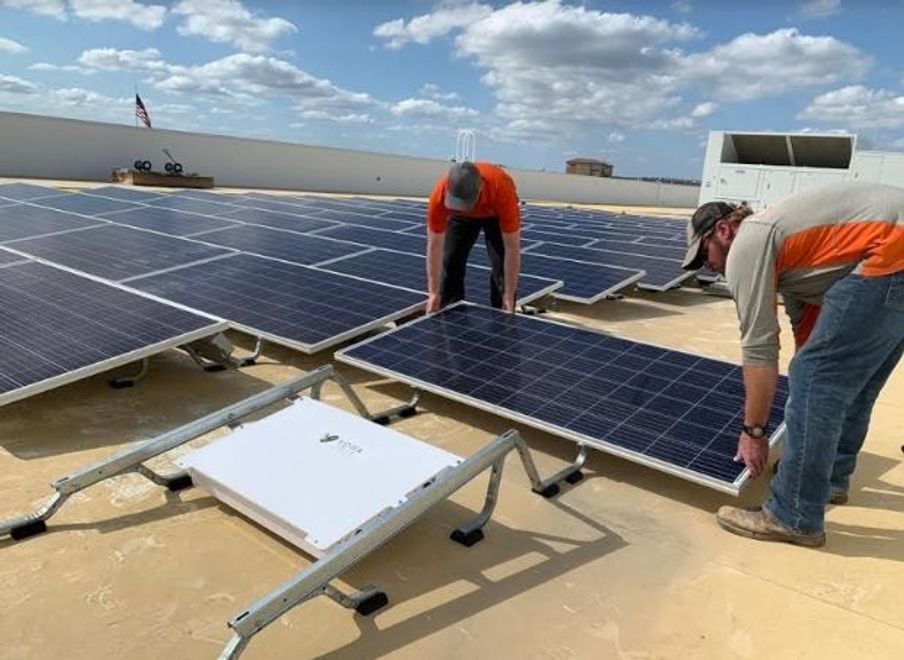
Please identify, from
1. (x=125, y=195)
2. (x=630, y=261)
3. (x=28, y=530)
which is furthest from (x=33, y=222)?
(x=630, y=261)

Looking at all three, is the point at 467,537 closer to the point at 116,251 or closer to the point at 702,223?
the point at 702,223

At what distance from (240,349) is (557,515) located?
12.5ft

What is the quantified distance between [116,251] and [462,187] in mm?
5501

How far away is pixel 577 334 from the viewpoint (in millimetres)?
5273

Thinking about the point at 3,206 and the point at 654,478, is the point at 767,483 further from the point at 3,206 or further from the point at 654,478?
the point at 3,206

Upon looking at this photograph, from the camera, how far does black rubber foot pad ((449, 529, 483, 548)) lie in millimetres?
3303

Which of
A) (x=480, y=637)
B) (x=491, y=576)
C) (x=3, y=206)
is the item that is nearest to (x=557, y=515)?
(x=491, y=576)

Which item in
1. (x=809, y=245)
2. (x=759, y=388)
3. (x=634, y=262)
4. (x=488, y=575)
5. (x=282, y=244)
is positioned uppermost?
(x=809, y=245)

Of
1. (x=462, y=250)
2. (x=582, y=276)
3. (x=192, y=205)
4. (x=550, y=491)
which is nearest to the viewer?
(x=550, y=491)

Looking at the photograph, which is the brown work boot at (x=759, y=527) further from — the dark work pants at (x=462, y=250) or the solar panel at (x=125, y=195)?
the solar panel at (x=125, y=195)

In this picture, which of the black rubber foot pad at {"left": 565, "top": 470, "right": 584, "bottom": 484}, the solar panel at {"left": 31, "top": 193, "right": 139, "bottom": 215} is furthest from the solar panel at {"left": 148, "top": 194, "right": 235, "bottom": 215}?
the black rubber foot pad at {"left": 565, "top": 470, "right": 584, "bottom": 484}

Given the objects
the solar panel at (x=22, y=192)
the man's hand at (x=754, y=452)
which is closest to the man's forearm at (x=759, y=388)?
the man's hand at (x=754, y=452)

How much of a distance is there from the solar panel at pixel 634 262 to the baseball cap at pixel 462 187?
4774 millimetres

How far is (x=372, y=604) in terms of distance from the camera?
9.14 ft
